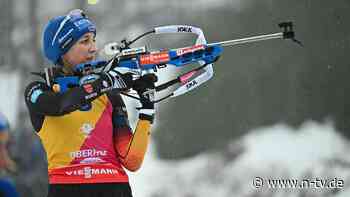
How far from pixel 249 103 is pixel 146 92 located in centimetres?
91

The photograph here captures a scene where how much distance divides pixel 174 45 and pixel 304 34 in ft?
1.73

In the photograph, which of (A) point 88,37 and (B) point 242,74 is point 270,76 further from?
(A) point 88,37

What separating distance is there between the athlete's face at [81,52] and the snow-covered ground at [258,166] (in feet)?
3.23

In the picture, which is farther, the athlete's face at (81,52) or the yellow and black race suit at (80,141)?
the athlete's face at (81,52)

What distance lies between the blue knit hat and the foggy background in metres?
0.87

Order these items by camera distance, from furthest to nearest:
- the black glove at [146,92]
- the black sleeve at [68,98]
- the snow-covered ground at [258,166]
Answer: the snow-covered ground at [258,166], the black glove at [146,92], the black sleeve at [68,98]

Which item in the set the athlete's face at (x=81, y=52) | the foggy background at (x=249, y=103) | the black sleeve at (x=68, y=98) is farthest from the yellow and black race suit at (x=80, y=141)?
the foggy background at (x=249, y=103)

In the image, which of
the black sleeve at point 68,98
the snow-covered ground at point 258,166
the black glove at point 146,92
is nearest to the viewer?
the black sleeve at point 68,98

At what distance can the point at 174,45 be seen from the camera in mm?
Answer: 2713

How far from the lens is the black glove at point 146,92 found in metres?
1.79

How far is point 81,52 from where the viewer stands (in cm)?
182

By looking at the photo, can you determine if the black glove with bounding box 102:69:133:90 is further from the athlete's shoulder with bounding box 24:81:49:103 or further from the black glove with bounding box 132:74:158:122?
the athlete's shoulder with bounding box 24:81:49:103

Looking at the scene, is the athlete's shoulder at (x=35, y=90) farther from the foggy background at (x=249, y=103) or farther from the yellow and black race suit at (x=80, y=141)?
the foggy background at (x=249, y=103)

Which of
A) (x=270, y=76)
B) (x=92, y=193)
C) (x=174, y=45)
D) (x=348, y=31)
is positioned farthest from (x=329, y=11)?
(x=92, y=193)
